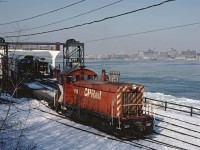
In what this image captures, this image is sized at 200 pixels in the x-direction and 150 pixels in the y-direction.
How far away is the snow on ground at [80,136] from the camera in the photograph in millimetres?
14320

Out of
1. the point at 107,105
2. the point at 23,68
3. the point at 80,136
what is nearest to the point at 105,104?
the point at 107,105

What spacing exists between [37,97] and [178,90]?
37450 mm

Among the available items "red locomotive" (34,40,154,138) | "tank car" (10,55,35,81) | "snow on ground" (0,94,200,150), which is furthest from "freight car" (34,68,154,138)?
"tank car" (10,55,35,81)

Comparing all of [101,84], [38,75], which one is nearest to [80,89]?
[101,84]

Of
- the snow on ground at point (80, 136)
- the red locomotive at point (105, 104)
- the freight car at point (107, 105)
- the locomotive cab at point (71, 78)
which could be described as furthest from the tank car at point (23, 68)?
the freight car at point (107, 105)

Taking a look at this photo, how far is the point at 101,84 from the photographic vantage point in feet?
54.3

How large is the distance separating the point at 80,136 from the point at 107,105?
2148 mm

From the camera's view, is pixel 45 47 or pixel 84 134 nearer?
pixel 84 134

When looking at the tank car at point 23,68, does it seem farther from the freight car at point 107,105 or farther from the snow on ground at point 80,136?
the freight car at point 107,105

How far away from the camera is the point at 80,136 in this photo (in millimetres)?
15961

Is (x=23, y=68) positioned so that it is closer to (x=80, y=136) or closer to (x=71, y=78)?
(x=71, y=78)

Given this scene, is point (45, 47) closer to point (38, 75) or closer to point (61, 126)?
point (38, 75)

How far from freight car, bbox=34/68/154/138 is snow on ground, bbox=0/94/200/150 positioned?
1.91 ft

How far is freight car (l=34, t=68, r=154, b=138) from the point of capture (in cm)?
1546
